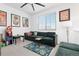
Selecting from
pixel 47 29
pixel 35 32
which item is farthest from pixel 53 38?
pixel 35 32

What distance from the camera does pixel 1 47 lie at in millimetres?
1604

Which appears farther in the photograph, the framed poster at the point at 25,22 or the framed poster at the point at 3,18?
→ the framed poster at the point at 25,22

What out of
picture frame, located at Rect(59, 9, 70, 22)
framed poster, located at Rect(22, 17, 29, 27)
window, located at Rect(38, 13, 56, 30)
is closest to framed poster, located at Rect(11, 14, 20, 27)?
framed poster, located at Rect(22, 17, 29, 27)

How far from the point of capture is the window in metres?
1.71

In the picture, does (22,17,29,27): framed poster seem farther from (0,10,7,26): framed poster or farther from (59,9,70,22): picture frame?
(59,9,70,22): picture frame

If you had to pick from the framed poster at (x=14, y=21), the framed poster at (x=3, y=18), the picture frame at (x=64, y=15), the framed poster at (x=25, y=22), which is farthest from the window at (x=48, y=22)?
the framed poster at (x=3, y=18)

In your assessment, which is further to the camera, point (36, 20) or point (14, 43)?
point (36, 20)

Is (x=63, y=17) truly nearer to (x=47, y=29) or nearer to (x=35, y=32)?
(x=47, y=29)

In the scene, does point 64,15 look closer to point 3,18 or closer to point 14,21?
point 14,21

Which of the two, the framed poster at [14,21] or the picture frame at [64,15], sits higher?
the picture frame at [64,15]

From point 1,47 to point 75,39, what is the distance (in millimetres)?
1715

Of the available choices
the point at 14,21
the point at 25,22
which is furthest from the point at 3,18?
the point at 25,22

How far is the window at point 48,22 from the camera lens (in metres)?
1.71

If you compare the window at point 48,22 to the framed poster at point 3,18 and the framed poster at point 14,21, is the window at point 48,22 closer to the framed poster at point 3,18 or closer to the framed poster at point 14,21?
the framed poster at point 14,21
